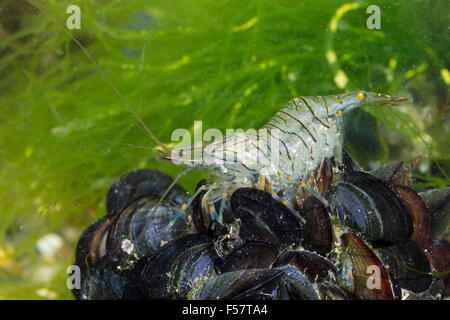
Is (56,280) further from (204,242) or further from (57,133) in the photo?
(204,242)

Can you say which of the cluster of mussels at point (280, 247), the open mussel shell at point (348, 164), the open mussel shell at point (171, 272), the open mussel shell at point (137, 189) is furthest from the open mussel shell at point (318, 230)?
the open mussel shell at point (137, 189)

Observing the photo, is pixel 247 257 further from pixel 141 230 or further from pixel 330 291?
pixel 141 230

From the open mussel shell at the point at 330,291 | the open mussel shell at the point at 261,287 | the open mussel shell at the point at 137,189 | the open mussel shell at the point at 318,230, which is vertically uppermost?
the open mussel shell at the point at 137,189

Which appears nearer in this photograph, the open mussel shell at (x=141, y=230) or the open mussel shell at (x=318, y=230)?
the open mussel shell at (x=318, y=230)

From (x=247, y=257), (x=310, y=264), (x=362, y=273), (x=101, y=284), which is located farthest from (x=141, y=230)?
(x=362, y=273)

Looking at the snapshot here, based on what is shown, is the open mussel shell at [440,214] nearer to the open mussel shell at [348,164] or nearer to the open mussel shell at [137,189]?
the open mussel shell at [348,164]

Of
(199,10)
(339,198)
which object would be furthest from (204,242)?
(199,10)

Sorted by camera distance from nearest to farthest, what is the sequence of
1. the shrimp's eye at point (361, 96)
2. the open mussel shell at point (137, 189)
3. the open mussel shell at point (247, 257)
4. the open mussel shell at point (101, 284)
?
the open mussel shell at point (247, 257) < the open mussel shell at point (101, 284) < the open mussel shell at point (137, 189) < the shrimp's eye at point (361, 96)
